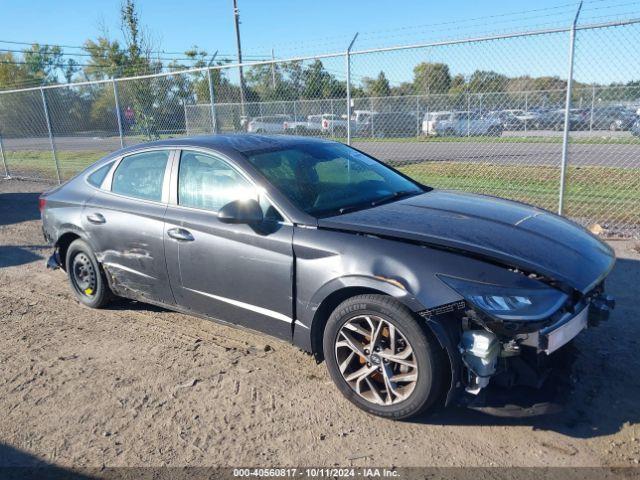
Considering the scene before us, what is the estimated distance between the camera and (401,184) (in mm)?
4434

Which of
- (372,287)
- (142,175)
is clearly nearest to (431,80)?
(142,175)

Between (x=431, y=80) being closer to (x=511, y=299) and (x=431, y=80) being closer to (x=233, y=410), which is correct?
(x=511, y=299)

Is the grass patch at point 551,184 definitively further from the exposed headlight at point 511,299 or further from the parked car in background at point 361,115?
the exposed headlight at point 511,299

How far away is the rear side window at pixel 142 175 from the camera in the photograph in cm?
438

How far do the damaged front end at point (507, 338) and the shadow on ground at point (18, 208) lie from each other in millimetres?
8940

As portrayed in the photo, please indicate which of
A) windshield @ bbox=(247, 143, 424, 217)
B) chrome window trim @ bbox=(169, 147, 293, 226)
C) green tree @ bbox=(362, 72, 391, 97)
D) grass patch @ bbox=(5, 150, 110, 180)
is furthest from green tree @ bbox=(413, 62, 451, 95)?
grass patch @ bbox=(5, 150, 110, 180)

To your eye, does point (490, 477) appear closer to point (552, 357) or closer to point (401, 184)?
point (552, 357)

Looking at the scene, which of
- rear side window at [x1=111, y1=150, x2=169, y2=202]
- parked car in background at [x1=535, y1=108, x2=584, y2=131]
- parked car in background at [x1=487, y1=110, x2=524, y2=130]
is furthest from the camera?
parked car in background at [x1=487, y1=110, x2=524, y2=130]

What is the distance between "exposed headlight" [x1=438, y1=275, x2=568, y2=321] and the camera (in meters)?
2.71

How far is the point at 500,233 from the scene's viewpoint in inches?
129

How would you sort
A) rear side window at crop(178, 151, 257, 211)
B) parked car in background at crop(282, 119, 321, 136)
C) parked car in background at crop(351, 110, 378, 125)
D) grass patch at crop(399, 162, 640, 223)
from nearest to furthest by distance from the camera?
rear side window at crop(178, 151, 257, 211)
grass patch at crop(399, 162, 640, 223)
parked car in background at crop(282, 119, 321, 136)
parked car in background at crop(351, 110, 378, 125)

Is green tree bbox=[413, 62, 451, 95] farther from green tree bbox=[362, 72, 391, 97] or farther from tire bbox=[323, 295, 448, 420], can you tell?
tire bbox=[323, 295, 448, 420]

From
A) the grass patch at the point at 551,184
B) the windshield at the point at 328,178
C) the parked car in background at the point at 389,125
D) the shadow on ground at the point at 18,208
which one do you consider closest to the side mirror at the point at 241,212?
the windshield at the point at 328,178

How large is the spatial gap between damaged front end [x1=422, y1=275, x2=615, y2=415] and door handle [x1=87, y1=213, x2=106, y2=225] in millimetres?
3136
